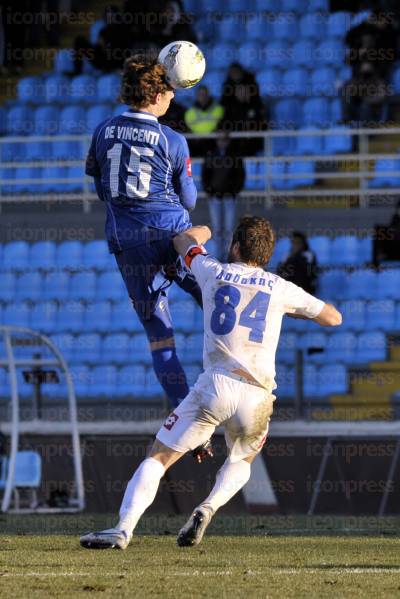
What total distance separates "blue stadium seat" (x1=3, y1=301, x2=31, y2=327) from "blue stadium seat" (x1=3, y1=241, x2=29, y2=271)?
2.40 ft

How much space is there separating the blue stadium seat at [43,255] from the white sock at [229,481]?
11.1 m

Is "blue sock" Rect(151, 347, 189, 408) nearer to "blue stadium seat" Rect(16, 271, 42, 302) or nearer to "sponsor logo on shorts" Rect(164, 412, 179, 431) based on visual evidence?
"sponsor logo on shorts" Rect(164, 412, 179, 431)

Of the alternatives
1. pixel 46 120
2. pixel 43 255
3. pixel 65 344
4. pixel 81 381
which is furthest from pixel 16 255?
pixel 46 120

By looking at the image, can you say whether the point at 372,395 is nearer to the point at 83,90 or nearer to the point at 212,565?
the point at 83,90

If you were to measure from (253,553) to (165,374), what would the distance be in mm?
1273

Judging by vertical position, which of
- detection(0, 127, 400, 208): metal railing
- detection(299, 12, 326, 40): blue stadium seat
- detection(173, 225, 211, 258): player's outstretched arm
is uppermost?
detection(299, 12, 326, 40): blue stadium seat

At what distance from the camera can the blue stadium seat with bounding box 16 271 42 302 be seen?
1762cm

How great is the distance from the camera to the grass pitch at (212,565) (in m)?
5.66

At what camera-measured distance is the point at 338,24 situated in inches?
789

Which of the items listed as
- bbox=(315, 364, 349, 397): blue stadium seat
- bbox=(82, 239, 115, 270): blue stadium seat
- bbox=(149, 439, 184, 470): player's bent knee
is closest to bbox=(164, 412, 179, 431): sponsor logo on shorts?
bbox=(149, 439, 184, 470): player's bent knee

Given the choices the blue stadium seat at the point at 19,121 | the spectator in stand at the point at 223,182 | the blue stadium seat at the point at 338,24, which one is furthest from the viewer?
the blue stadium seat at the point at 19,121

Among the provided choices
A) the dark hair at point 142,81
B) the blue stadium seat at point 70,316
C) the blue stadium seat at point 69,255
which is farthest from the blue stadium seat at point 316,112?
the dark hair at point 142,81

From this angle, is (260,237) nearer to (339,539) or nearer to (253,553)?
(253,553)

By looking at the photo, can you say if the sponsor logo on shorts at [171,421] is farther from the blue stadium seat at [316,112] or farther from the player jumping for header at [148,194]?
the blue stadium seat at [316,112]
